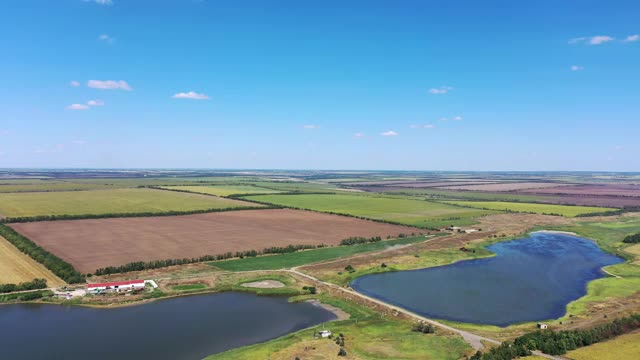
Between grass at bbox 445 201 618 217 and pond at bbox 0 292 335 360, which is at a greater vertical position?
grass at bbox 445 201 618 217

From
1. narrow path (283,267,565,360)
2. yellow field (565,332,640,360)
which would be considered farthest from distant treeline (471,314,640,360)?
narrow path (283,267,565,360)

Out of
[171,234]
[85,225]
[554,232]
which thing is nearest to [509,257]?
[554,232]

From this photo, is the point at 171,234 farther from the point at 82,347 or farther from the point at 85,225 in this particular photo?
the point at 82,347

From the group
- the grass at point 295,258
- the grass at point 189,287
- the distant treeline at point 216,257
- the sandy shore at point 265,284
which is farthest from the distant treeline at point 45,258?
the sandy shore at point 265,284

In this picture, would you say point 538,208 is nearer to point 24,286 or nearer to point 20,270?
point 20,270

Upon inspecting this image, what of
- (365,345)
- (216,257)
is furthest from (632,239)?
(216,257)

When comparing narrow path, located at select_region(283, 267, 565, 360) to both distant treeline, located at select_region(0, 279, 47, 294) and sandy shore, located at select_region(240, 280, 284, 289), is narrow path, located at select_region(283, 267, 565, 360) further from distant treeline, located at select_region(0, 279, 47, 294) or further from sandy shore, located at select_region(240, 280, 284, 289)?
distant treeline, located at select_region(0, 279, 47, 294)

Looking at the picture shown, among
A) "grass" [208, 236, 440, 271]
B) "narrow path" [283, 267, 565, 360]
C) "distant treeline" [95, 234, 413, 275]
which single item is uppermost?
"distant treeline" [95, 234, 413, 275]
